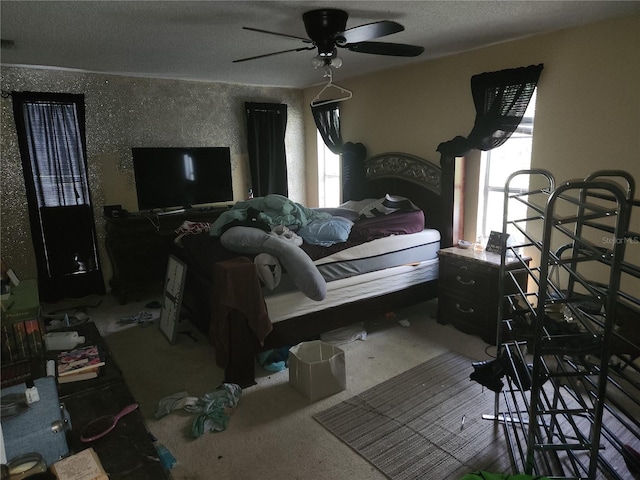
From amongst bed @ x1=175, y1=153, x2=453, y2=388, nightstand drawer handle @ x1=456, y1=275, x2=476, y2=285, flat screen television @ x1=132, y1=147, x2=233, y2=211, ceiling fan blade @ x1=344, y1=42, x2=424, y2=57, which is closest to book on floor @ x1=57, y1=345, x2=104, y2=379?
bed @ x1=175, y1=153, x2=453, y2=388

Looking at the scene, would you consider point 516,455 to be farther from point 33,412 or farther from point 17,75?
point 17,75

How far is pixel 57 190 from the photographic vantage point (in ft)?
13.6

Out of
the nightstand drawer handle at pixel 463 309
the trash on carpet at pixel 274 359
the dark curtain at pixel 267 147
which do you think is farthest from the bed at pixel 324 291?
the dark curtain at pixel 267 147

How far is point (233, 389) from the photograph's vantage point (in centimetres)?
257

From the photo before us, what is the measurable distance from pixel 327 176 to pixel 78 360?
4243 mm

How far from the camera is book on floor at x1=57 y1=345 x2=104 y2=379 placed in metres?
1.76

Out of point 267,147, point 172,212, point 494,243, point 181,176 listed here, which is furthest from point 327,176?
point 494,243

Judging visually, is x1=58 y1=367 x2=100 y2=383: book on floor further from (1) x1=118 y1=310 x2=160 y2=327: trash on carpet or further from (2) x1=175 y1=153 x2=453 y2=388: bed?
(1) x1=118 y1=310 x2=160 y2=327: trash on carpet

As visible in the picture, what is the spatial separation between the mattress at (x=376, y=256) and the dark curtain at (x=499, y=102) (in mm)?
887

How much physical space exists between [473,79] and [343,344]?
2.46 meters

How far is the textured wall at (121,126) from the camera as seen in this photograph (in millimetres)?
3965

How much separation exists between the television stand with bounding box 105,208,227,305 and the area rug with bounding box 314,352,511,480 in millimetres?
2602

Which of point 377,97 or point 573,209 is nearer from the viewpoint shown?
point 573,209

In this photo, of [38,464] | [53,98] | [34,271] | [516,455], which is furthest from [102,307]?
[516,455]
